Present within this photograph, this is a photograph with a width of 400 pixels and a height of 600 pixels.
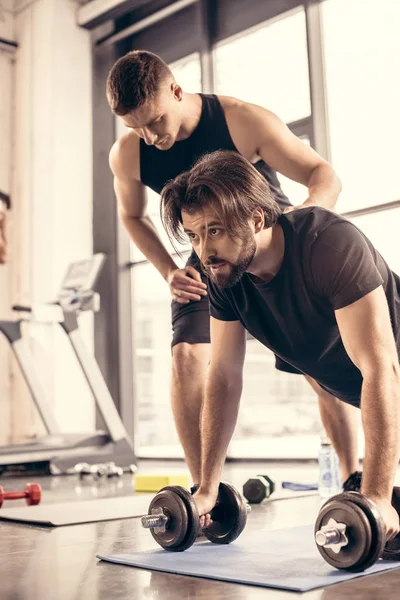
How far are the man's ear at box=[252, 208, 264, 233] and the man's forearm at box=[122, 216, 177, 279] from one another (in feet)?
2.59

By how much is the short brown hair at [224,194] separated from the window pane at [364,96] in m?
2.42

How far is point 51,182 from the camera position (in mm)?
5234

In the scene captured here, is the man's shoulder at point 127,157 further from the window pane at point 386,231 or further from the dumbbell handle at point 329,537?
the window pane at point 386,231

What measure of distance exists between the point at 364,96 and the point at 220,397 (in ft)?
9.19

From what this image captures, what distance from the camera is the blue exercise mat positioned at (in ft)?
4.10

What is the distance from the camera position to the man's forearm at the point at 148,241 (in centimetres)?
224

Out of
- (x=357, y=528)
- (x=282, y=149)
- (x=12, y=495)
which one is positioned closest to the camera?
(x=357, y=528)

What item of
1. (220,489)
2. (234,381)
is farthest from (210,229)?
(220,489)

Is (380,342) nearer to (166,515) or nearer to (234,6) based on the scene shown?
(166,515)

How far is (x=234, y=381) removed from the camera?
1.62 metres

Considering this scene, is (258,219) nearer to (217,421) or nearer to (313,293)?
(313,293)

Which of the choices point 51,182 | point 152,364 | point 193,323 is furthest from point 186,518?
point 51,182

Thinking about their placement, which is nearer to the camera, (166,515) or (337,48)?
(166,515)

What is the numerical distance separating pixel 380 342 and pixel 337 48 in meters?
3.18
